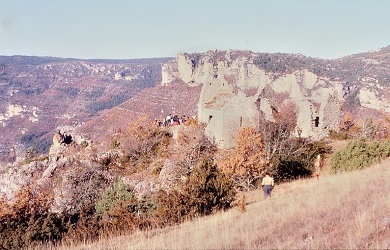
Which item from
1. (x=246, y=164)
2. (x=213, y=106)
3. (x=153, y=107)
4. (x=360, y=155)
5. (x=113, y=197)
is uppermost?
(x=213, y=106)

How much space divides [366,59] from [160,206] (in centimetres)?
13278

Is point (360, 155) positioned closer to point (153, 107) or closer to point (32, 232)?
point (32, 232)

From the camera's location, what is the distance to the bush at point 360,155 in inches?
747

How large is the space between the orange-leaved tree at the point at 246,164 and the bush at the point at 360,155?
406 cm

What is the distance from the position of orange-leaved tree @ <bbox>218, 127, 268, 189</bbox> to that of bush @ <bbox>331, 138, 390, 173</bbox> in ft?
13.3

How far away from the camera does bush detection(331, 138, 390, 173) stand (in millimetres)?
18984

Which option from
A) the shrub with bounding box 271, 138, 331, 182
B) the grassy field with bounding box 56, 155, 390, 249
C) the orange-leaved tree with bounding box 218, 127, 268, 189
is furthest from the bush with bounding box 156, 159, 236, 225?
the shrub with bounding box 271, 138, 331, 182

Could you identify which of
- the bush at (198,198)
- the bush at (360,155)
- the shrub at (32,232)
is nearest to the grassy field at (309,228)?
the bush at (198,198)

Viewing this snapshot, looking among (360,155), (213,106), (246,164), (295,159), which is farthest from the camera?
(213,106)

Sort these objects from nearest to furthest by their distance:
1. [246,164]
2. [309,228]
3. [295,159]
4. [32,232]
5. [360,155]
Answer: [309,228], [32,232], [360,155], [246,164], [295,159]

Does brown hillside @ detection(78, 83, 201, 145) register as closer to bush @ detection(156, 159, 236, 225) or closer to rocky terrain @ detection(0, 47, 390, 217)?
rocky terrain @ detection(0, 47, 390, 217)

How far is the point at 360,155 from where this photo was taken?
19.5 m

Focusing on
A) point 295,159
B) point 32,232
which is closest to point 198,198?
point 32,232

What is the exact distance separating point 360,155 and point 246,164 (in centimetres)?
601
